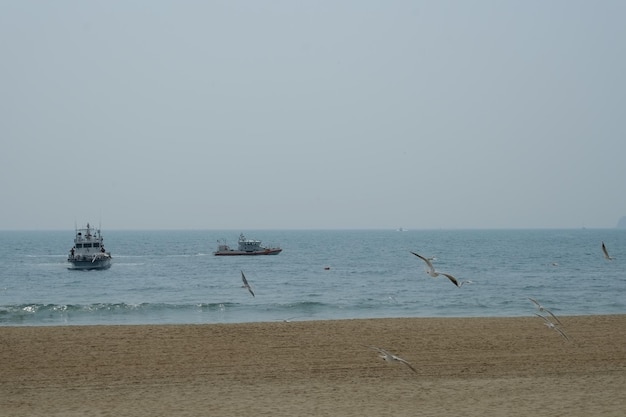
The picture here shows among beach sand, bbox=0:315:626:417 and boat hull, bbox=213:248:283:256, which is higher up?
boat hull, bbox=213:248:283:256

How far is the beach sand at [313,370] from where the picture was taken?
1569cm

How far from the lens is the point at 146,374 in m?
19.6

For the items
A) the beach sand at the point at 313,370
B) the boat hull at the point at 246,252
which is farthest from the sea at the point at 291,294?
the boat hull at the point at 246,252

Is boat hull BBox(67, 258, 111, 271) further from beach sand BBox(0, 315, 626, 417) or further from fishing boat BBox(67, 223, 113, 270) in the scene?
beach sand BBox(0, 315, 626, 417)

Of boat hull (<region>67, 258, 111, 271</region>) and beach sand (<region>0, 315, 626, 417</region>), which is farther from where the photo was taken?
boat hull (<region>67, 258, 111, 271</region>)

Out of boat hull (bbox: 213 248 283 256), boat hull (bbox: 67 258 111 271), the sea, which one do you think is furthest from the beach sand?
boat hull (bbox: 213 248 283 256)

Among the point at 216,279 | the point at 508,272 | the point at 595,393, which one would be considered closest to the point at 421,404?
the point at 595,393

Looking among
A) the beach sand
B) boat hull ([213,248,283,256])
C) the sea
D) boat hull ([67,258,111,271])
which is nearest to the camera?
the beach sand

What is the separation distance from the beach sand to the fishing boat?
48.8 meters

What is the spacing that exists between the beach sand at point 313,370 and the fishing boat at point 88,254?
160 ft

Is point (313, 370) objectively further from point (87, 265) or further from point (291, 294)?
point (87, 265)

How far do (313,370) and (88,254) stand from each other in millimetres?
62285

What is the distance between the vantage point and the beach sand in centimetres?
1569

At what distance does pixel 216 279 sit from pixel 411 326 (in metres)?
43.1
